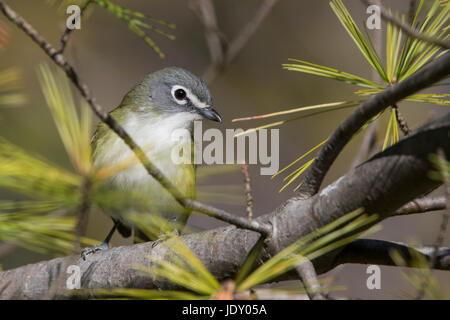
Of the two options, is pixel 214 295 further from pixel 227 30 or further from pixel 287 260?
pixel 227 30

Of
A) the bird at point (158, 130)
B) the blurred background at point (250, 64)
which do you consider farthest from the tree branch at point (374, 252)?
the blurred background at point (250, 64)

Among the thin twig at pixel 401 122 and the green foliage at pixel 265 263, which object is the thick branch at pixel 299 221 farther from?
the thin twig at pixel 401 122

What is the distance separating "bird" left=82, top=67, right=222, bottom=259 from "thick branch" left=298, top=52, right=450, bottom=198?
141 cm

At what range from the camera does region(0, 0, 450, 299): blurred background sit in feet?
21.1

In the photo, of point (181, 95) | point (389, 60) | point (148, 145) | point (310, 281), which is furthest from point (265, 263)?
point (181, 95)

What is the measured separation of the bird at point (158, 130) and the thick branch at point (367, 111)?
55.5 inches

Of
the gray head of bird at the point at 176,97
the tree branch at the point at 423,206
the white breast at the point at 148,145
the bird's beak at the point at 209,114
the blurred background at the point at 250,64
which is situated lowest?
the tree branch at the point at 423,206

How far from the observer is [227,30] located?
Result: 273 inches

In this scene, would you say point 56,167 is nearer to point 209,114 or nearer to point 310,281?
point 310,281

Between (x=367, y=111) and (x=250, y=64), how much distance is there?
525cm

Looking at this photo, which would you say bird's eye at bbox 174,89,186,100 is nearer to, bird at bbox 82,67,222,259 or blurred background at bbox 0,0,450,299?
bird at bbox 82,67,222,259

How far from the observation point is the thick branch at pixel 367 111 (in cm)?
169

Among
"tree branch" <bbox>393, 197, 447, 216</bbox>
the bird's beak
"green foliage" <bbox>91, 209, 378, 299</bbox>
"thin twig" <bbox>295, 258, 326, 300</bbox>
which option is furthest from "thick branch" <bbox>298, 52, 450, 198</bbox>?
the bird's beak
